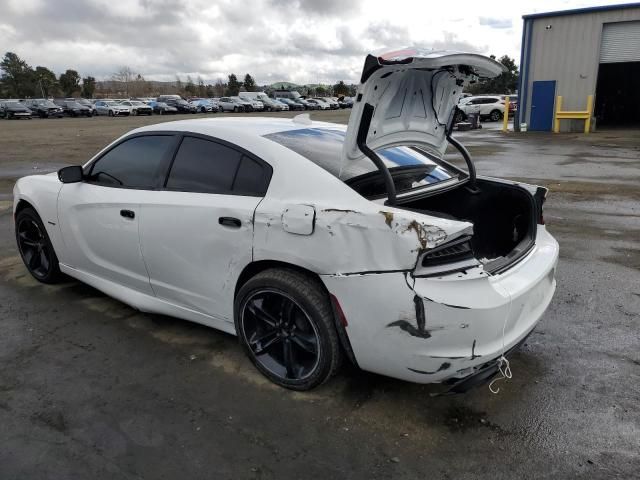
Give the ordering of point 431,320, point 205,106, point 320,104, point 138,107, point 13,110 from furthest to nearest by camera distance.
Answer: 1. point 320,104
2. point 205,106
3. point 138,107
4. point 13,110
5. point 431,320

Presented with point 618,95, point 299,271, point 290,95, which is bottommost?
point 299,271

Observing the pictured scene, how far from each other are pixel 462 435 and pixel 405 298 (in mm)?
813

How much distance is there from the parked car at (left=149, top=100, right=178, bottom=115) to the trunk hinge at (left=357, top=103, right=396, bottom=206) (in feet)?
160

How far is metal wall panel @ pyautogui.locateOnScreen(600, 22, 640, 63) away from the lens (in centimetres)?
2042

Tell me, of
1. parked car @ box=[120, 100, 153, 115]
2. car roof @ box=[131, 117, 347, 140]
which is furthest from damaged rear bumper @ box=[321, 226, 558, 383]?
parked car @ box=[120, 100, 153, 115]

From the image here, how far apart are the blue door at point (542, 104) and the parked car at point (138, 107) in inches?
1380

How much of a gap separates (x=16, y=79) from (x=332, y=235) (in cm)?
9153

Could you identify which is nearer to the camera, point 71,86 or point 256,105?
point 256,105

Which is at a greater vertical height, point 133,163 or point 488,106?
point 488,106

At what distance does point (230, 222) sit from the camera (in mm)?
2965

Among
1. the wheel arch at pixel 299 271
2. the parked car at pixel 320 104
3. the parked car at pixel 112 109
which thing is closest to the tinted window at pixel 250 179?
the wheel arch at pixel 299 271

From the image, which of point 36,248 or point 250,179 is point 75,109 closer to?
point 36,248

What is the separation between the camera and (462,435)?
8.54ft

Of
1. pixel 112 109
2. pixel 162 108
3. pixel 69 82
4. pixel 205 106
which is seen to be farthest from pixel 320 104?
pixel 69 82
